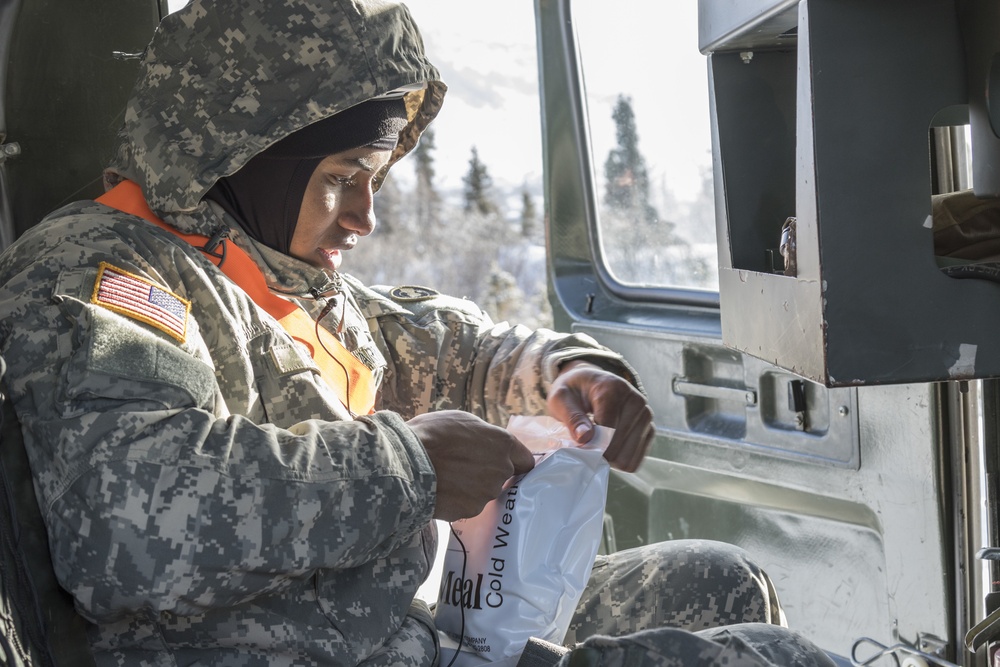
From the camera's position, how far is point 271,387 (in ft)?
5.16

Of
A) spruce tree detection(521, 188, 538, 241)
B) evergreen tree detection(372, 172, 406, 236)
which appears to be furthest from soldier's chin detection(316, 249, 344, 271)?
evergreen tree detection(372, 172, 406, 236)

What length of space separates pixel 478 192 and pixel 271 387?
38.6 ft

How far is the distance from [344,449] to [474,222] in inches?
473

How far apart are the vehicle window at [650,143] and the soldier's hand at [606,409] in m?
0.72

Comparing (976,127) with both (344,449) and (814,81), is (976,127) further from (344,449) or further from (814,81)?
(344,449)

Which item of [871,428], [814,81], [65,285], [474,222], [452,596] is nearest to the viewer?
[814,81]

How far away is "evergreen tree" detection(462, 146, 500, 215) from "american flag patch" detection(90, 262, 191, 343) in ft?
37.9

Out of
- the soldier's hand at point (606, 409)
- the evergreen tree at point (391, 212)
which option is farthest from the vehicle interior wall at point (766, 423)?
the evergreen tree at point (391, 212)

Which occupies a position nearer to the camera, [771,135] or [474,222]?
[771,135]

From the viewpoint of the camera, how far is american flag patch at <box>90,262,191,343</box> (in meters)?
1.37

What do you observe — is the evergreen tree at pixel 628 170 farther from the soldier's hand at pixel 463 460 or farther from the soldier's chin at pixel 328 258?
the soldier's hand at pixel 463 460

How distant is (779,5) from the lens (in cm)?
134

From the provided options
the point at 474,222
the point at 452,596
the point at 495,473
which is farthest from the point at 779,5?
the point at 474,222

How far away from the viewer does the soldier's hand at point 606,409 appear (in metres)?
1.76
